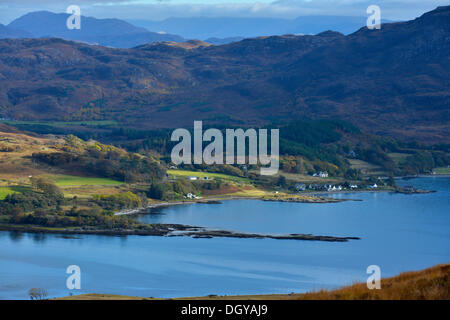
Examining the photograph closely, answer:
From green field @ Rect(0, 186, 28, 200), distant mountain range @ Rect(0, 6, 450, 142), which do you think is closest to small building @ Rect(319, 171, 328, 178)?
distant mountain range @ Rect(0, 6, 450, 142)

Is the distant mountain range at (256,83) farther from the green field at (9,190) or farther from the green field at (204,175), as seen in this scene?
the green field at (9,190)

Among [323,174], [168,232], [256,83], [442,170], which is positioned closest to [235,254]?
[168,232]

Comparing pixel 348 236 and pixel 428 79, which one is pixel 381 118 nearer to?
pixel 428 79

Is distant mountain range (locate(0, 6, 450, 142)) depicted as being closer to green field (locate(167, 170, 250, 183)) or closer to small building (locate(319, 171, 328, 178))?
small building (locate(319, 171, 328, 178))

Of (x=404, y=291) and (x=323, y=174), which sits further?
(x=323, y=174)

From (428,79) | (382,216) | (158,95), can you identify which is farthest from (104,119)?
(382,216)

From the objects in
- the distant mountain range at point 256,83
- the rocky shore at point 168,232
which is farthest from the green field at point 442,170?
the rocky shore at point 168,232

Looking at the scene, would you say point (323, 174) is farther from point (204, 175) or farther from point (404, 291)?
point (404, 291)
